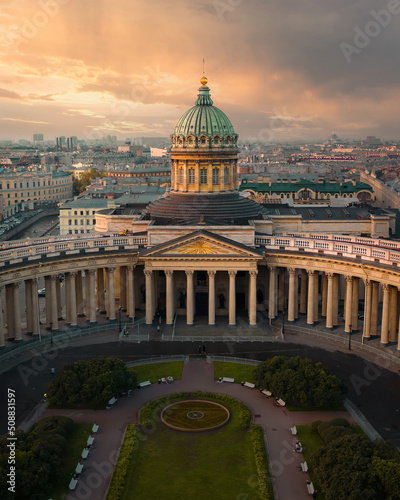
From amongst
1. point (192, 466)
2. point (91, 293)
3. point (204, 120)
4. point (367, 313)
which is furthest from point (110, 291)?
point (192, 466)

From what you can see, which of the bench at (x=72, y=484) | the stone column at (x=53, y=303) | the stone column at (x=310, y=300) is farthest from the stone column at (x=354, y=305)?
the bench at (x=72, y=484)

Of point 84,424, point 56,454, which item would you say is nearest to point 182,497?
point 56,454

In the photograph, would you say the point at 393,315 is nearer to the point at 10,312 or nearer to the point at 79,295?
the point at 79,295

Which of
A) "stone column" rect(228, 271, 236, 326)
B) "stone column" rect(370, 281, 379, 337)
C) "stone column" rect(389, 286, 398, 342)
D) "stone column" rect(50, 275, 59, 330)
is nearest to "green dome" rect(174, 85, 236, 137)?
"stone column" rect(228, 271, 236, 326)

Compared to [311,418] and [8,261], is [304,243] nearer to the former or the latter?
[311,418]

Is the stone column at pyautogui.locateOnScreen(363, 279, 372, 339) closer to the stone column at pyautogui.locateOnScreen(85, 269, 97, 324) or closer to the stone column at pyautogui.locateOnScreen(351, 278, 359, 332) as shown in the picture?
the stone column at pyautogui.locateOnScreen(351, 278, 359, 332)

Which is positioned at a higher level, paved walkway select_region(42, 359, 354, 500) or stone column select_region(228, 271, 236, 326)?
stone column select_region(228, 271, 236, 326)

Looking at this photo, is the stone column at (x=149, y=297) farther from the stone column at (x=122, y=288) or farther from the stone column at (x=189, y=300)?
the stone column at (x=122, y=288)
